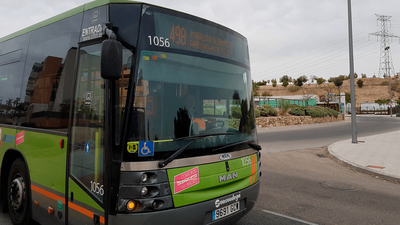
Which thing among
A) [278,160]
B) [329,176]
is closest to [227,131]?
[329,176]

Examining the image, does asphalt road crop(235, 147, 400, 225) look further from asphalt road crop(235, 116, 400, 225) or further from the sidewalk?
the sidewalk

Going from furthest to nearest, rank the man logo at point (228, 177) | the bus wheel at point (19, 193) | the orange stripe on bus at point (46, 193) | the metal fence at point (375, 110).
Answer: the metal fence at point (375, 110), the bus wheel at point (19, 193), the orange stripe on bus at point (46, 193), the man logo at point (228, 177)

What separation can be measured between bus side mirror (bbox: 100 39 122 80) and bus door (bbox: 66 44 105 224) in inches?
14.0

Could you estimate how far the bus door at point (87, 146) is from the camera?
3.02 meters

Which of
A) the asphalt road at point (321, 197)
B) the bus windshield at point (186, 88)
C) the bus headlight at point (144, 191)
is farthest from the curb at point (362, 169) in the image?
the bus headlight at point (144, 191)

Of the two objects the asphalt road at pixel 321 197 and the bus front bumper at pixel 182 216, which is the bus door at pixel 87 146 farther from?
the asphalt road at pixel 321 197

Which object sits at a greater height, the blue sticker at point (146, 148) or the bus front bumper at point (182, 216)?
the blue sticker at point (146, 148)

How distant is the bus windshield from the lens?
2.96 m

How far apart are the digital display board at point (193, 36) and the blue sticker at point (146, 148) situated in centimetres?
102

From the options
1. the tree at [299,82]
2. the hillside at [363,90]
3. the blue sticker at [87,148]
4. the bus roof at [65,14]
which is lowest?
Result: the blue sticker at [87,148]

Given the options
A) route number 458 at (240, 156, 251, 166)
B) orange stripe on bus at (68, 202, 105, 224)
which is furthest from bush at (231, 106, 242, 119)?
orange stripe on bus at (68, 202, 105, 224)

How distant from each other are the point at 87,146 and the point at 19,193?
6.68ft

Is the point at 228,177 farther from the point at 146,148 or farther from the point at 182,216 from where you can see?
the point at 146,148

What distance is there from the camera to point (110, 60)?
2.73 metres
